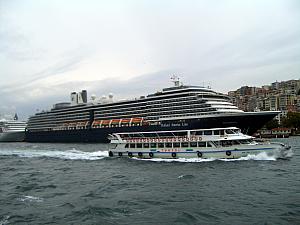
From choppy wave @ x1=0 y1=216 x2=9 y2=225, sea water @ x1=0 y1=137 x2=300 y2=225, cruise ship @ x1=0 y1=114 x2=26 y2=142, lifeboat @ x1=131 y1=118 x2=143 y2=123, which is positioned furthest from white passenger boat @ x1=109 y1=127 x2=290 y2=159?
cruise ship @ x1=0 y1=114 x2=26 y2=142

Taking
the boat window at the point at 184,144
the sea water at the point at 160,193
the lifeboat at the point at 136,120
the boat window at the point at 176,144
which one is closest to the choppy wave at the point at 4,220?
the sea water at the point at 160,193

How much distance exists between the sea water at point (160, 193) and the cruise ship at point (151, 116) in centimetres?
3343

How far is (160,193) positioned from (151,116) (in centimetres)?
6016

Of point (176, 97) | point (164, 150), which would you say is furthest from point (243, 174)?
point (176, 97)

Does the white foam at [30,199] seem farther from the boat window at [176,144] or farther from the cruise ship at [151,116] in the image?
the cruise ship at [151,116]

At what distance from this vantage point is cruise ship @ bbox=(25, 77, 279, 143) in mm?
68875

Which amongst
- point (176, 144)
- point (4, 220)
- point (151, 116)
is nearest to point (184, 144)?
point (176, 144)

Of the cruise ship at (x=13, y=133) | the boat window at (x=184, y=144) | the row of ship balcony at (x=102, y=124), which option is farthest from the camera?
the cruise ship at (x=13, y=133)

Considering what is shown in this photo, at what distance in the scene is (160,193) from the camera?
22312 mm

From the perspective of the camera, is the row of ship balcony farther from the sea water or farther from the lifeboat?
the sea water

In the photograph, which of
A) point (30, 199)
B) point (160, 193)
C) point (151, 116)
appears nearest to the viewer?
point (30, 199)

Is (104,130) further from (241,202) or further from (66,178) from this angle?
(241,202)

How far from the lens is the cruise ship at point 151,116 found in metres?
68.9

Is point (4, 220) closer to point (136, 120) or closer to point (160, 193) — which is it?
point (160, 193)
